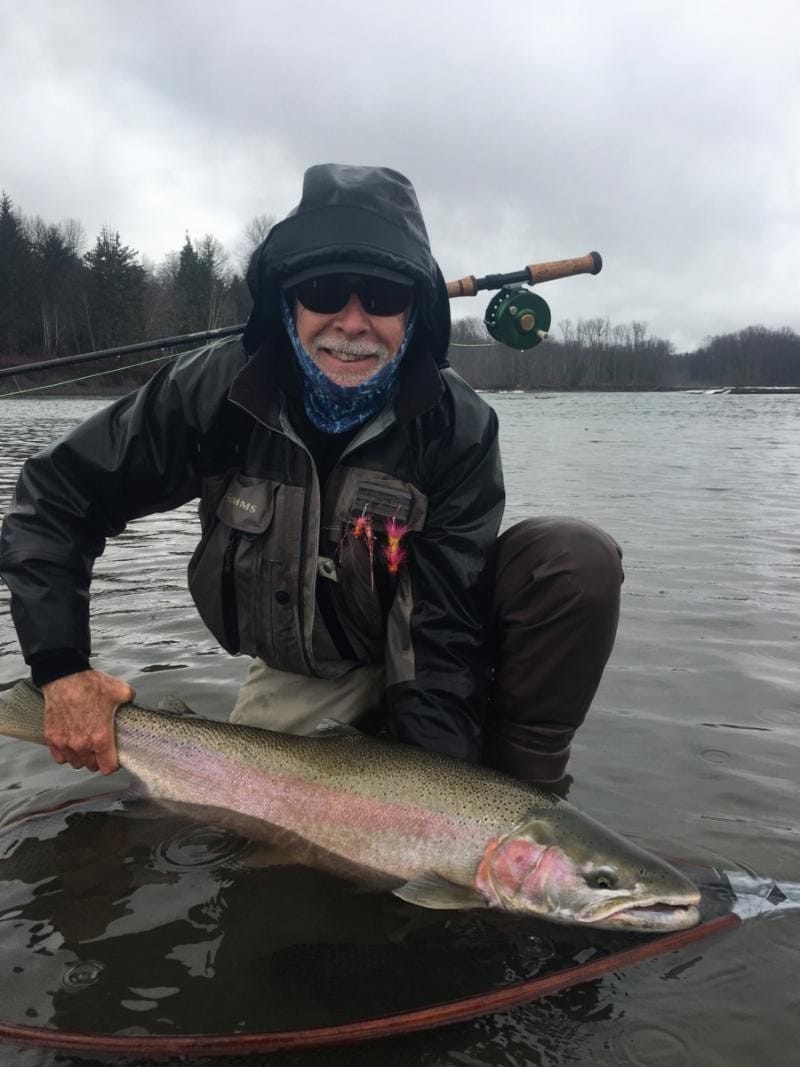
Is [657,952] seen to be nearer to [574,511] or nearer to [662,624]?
[662,624]

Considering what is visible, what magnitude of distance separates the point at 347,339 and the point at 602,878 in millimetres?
1872

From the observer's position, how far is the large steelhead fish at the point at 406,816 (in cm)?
204

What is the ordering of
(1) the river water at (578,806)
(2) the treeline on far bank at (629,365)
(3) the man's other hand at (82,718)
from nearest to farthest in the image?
(1) the river water at (578,806) < (3) the man's other hand at (82,718) < (2) the treeline on far bank at (629,365)

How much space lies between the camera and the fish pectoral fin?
213cm

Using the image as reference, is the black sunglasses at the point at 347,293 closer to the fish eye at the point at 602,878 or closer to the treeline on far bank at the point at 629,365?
the fish eye at the point at 602,878

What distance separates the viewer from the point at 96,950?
2084mm

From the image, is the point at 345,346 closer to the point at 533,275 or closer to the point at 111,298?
the point at 533,275

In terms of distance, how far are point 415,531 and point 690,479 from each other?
37.6ft

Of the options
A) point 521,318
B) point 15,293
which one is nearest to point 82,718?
point 521,318

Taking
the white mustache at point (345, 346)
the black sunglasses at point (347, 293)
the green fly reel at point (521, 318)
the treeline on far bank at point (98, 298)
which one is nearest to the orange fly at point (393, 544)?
the white mustache at point (345, 346)

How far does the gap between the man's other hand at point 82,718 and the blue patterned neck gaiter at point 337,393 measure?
1.17 m

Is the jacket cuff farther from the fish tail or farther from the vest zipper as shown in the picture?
the vest zipper

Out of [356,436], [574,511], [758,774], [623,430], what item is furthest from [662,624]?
[623,430]

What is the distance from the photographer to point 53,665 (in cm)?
256
